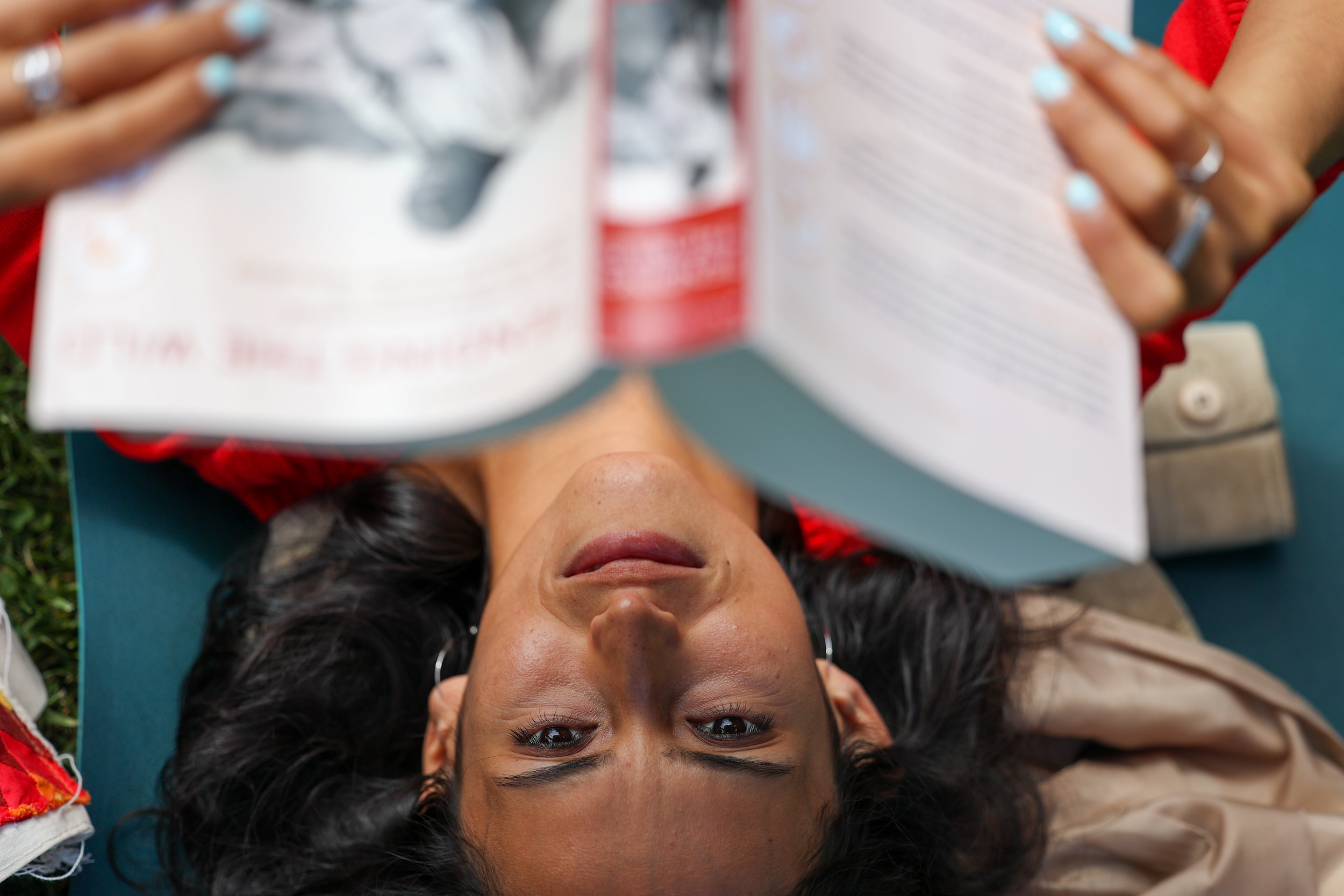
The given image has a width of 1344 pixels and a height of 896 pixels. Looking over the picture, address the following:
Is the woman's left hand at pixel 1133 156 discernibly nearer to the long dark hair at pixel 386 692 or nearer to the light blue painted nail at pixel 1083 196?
the light blue painted nail at pixel 1083 196

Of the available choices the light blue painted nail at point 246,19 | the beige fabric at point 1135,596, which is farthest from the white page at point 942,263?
the beige fabric at point 1135,596

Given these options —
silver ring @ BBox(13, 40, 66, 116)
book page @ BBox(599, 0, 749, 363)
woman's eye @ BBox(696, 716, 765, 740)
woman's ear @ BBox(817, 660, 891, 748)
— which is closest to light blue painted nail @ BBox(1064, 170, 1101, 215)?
book page @ BBox(599, 0, 749, 363)

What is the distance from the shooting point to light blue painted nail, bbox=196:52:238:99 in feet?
1.95

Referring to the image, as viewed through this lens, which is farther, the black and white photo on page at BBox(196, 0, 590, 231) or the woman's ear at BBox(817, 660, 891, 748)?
the woman's ear at BBox(817, 660, 891, 748)

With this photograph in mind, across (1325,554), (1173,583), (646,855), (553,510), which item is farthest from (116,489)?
(1325,554)

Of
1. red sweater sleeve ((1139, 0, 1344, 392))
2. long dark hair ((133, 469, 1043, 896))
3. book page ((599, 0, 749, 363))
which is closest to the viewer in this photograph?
book page ((599, 0, 749, 363))

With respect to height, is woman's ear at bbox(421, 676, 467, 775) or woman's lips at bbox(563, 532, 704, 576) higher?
woman's lips at bbox(563, 532, 704, 576)

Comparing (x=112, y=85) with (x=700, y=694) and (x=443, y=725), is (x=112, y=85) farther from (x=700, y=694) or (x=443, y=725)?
(x=443, y=725)

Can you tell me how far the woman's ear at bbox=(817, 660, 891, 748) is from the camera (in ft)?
4.64

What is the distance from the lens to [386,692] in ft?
5.42

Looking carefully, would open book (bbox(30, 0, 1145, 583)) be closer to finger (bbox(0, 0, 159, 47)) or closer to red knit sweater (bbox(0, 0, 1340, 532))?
finger (bbox(0, 0, 159, 47))

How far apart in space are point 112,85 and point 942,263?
469 millimetres

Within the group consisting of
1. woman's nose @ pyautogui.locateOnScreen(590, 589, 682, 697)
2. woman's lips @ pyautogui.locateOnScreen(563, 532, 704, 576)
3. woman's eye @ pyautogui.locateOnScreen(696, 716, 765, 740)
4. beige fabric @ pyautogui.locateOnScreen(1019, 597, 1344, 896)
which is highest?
woman's lips @ pyautogui.locateOnScreen(563, 532, 704, 576)

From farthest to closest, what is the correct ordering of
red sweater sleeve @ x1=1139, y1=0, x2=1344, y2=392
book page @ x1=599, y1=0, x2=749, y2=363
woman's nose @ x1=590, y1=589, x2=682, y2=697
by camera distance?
red sweater sleeve @ x1=1139, y1=0, x2=1344, y2=392, woman's nose @ x1=590, y1=589, x2=682, y2=697, book page @ x1=599, y1=0, x2=749, y2=363
